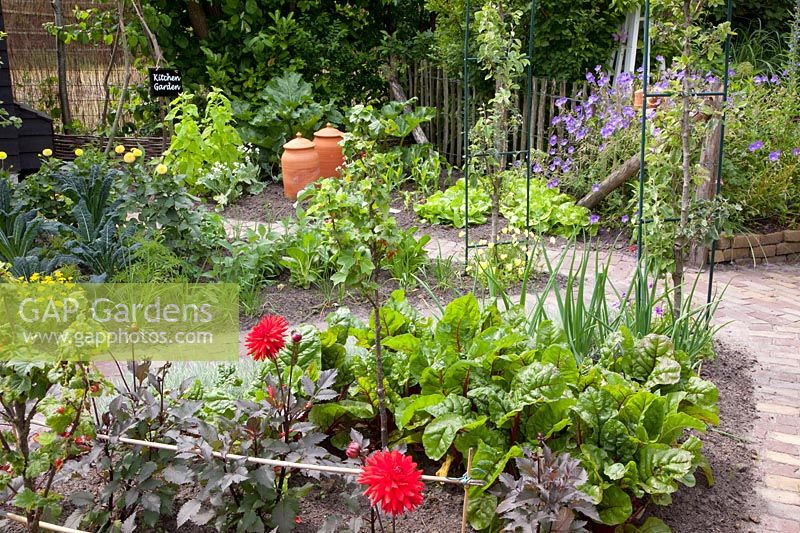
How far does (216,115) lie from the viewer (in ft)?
22.1

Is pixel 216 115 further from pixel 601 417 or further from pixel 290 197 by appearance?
pixel 601 417

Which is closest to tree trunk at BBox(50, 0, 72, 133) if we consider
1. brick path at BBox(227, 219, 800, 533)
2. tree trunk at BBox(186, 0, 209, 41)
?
tree trunk at BBox(186, 0, 209, 41)

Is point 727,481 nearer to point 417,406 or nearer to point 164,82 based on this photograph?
point 417,406

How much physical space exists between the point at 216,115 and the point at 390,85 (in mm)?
2475

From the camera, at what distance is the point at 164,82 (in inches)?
255

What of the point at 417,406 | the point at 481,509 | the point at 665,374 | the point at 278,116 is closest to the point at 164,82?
the point at 278,116

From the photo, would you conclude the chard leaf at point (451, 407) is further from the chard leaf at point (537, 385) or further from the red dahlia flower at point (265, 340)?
the red dahlia flower at point (265, 340)

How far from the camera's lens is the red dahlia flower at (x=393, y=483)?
64.1 inches

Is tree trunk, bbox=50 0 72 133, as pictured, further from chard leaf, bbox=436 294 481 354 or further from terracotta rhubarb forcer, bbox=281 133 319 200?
chard leaf, bbox=436 294 481 354

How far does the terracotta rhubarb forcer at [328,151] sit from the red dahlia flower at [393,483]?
18.5 ft

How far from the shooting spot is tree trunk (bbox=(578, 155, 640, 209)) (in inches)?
222

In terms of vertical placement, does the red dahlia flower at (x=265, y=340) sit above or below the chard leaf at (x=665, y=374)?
above

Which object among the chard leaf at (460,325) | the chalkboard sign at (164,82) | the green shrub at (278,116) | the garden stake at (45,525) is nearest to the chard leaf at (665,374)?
the chard leaf at (460,325)

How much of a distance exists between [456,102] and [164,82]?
2896mm
